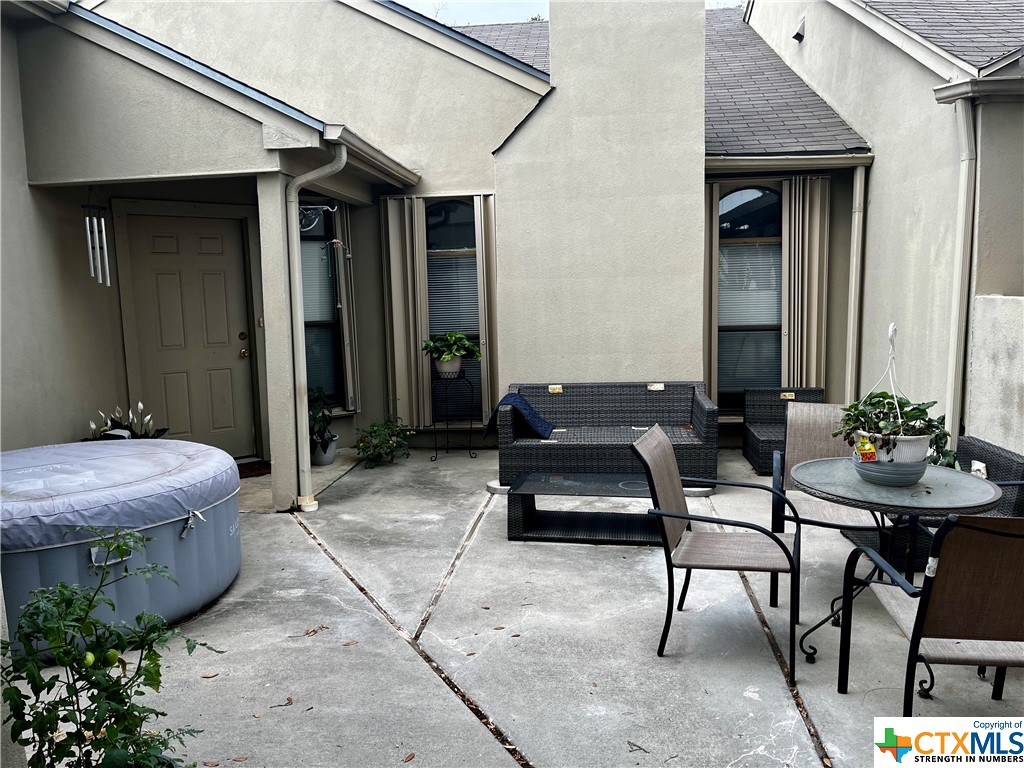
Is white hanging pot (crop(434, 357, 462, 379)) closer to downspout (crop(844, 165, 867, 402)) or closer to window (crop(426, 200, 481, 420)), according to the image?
window (crop(426, 200, 481, 420))

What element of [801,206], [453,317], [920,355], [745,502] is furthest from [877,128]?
[453,317]

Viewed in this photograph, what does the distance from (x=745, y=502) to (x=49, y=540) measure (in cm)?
466

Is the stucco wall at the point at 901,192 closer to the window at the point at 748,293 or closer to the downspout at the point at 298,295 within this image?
the window at the point at 748,293

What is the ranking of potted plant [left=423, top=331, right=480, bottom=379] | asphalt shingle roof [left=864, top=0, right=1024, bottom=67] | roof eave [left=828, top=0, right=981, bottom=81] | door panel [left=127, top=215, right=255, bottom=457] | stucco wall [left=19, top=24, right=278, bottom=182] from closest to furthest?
1. roof eave [left=828, top=0, right=981, bottom=81]
2. stucco wall [left=19, top=24, right=278, bottom=182]
3. asphalt shingle roof [left=864, top=0, right=1024, bottom=67]
4. door panel [left=127, top=215, right=255, bottom=457]
5. potted plant [left=423, top=331, right=480, bottom=379]

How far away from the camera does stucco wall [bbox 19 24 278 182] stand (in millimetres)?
5887

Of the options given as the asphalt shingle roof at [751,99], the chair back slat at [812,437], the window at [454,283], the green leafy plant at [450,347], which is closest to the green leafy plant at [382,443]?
the window at [454,283]

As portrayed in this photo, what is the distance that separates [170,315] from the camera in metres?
7.53

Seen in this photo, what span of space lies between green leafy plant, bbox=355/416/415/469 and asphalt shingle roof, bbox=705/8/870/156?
4.02 meters

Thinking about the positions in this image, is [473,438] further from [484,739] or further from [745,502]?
[484,739]

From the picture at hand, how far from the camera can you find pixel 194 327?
7.70m

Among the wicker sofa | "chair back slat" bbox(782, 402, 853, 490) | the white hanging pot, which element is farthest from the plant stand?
"chair back slat" bbox(782, 402, 853, 490)

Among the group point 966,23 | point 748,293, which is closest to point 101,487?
point 748,293

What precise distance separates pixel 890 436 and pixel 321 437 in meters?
5.62

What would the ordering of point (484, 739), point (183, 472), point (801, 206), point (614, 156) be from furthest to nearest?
point (801, 206) < point (614, 156) < point (183, 472) < point (484, 739)
